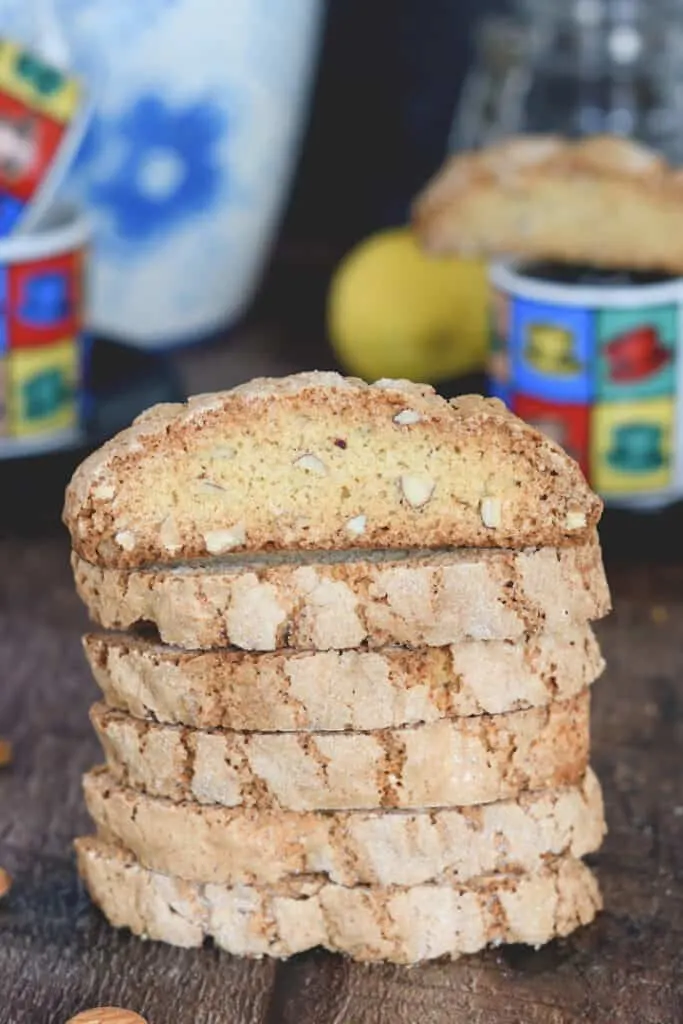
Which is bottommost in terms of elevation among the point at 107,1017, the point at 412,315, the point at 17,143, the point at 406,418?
the point at 412,315

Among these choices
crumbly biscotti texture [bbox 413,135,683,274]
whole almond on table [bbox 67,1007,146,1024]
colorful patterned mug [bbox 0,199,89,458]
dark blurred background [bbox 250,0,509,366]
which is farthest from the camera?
dark blurred background [bbox 250,0,509,366]

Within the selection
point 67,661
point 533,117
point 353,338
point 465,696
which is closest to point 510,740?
point 465,696

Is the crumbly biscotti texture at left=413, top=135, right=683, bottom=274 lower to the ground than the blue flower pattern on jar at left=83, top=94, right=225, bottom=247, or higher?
higher

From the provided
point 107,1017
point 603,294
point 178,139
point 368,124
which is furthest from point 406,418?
point 368,124

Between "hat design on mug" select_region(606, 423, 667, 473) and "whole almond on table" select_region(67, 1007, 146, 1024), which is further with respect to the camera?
"hat design on mug" select_region(606, 423, 667, 473)

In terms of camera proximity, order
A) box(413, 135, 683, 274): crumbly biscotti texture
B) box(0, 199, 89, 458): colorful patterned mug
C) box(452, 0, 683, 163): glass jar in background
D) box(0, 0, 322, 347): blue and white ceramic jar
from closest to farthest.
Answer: box(413, 135, 683, 274): crumbly biscotti texture < box(0, 199, 89, 458): colorful patterned mug < box(0, 0, 322, 347): blue and white ceramic jar < box(452, 0, 683, 163): glass jar in background

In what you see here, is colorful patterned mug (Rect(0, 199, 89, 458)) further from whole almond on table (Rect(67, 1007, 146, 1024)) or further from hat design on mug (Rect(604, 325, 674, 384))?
whole almond on table (Rect(67, 1007, 146, 1024))

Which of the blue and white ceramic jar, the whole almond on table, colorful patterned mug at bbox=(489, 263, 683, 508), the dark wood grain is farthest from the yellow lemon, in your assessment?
the whole almond on table

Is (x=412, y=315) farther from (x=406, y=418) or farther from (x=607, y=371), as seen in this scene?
(x=406, y=418)
